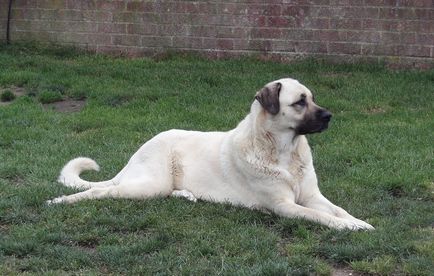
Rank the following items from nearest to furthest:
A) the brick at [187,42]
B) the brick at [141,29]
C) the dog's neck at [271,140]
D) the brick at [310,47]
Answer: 1. the dog's neck at [271,140]
2. the brick at [310,47]
3. the brick at [187,42]
4. the brick at [141,29]

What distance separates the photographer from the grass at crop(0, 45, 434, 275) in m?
5.05

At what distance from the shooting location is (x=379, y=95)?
1023cm

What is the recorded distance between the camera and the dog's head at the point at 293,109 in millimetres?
5961

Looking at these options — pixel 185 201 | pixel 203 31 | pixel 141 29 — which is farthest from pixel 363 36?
pixel 185 201

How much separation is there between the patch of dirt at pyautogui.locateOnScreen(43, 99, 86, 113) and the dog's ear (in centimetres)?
448

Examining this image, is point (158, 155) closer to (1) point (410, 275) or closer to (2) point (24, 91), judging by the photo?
(1) point (410, 275)

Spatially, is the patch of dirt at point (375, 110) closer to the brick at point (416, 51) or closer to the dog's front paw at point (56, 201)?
the brick at point (416, 51)

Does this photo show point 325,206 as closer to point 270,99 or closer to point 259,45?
point 270,99

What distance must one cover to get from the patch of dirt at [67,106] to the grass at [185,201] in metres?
0.14

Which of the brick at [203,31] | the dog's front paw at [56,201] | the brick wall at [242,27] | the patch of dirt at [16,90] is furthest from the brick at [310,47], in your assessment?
the dog's front paw at [56,201]

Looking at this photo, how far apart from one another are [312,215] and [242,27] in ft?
22.4

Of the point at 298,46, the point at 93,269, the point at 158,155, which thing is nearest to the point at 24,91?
the point at 298,46

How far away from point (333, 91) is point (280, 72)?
1116mm

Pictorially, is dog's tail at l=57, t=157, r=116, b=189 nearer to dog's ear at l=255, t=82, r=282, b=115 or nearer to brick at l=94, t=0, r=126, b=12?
dog's ear at l=255, t=82, r=282, b=115
